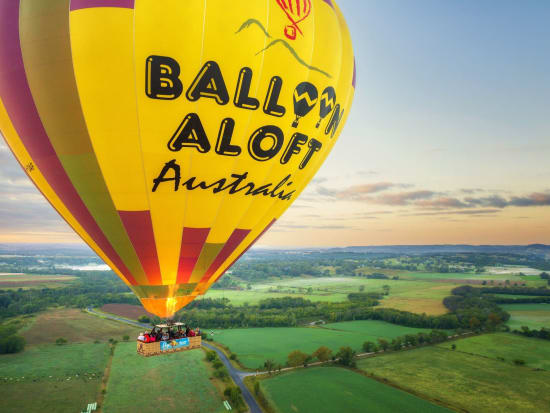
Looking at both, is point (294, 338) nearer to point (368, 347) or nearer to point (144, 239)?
point (368, 347)

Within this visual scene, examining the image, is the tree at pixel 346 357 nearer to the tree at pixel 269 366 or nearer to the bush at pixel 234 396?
the tree at pixel 269 366

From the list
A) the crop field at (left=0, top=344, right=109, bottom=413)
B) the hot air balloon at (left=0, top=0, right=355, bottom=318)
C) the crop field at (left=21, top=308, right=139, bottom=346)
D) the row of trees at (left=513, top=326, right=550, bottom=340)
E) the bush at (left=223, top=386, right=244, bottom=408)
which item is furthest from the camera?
the crop field at (left=21, top=308, right=139, bottom=346)

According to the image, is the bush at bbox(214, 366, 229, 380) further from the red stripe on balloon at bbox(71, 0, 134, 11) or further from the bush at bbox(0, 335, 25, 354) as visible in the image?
the red stripe on balloon at bbox(71, 0, 134, 11)

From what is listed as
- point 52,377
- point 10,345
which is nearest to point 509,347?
point 52,377

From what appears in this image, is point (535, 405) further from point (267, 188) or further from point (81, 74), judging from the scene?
point (81, 74)

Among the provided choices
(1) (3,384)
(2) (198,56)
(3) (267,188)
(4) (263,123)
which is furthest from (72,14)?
(1) (3,384)

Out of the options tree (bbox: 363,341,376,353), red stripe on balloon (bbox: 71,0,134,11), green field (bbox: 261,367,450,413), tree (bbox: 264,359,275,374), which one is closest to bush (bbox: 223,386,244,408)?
green field (bbox: 261,367,450,413)
